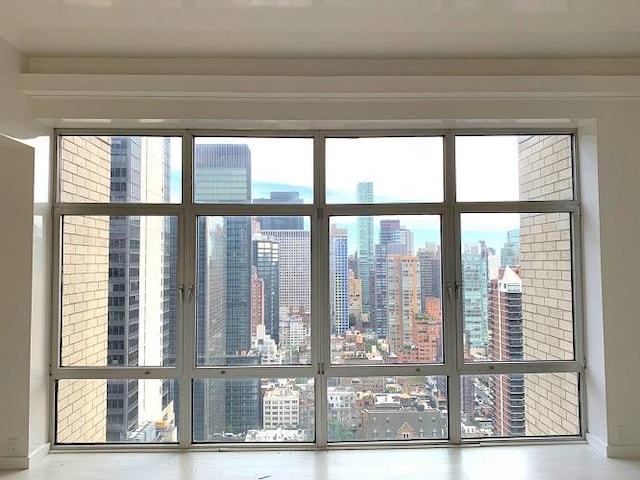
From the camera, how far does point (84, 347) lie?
12.6 feet

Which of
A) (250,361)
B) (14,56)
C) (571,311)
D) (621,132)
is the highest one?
(14,56)

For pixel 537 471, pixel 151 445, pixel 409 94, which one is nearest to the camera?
pixel 537 471

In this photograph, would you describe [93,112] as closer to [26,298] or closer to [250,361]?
[26,298]

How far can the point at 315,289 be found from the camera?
3.92 m

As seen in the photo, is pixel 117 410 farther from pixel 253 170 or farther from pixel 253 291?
pixel 253 170

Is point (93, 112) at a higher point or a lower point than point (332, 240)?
higher

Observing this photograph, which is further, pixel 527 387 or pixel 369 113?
pixel 527 387

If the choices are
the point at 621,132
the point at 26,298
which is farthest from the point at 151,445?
the point at 621,132

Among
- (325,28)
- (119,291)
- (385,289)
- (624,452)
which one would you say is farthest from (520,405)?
(119,291)

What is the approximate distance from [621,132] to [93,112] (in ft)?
13.4

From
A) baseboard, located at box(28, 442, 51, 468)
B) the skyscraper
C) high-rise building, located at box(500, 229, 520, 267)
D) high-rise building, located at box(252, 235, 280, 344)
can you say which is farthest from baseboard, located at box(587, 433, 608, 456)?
baseboard, located at box(28, 442, 51, 468)

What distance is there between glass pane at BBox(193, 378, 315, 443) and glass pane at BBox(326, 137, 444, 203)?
A: 1.63 m

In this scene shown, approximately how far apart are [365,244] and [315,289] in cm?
57

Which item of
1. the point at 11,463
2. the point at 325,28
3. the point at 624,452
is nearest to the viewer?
the point at 325,28
